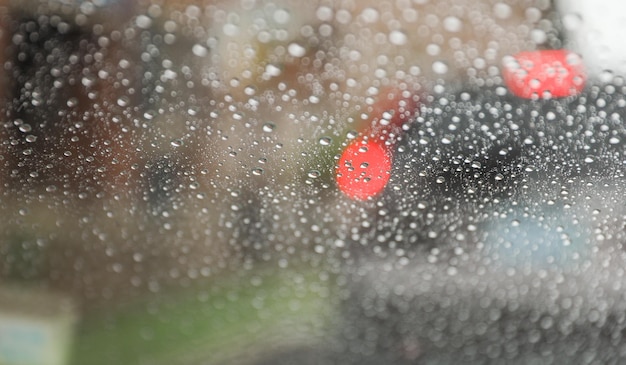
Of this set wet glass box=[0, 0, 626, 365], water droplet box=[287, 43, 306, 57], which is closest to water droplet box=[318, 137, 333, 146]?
wet glass box=[0, 0, 626, 365]

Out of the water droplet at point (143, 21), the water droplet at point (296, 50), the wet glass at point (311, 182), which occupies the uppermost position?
the water droplet at point (143, 21)

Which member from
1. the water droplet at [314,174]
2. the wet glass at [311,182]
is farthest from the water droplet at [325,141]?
the water droplet at [314,174]

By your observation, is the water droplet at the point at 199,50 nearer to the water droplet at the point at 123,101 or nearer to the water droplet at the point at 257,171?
the water droplet at the point at 123,101

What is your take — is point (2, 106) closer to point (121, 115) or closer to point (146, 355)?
point (121, 115)

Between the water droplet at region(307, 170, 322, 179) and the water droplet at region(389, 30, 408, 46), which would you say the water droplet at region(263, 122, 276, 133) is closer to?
the water droplet at region(307, 170, 322, 179)

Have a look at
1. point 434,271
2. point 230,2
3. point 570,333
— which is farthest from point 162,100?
point 570,333

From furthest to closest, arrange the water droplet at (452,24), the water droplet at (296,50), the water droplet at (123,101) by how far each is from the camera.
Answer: the water droplet at (123,101)
the water droplet at (296,50)
the water droplet at (452,24)

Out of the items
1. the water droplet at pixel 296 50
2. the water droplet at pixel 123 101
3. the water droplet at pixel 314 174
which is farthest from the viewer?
the water droplet at pixel 314 174

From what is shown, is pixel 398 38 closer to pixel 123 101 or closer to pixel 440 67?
pixel 440 67
